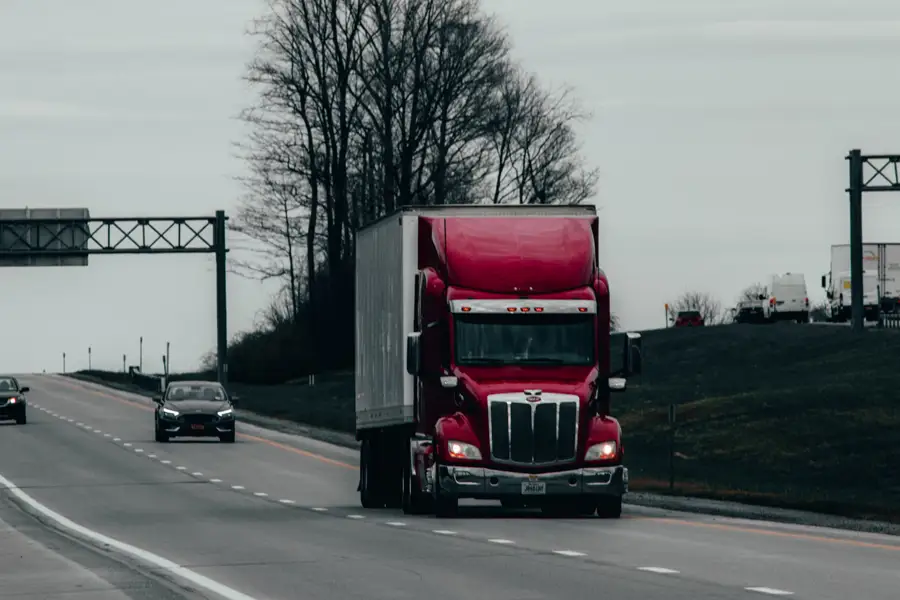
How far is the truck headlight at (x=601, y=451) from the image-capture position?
1000 inches

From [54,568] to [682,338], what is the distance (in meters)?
68.9

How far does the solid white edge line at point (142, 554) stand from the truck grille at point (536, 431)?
4935 mm

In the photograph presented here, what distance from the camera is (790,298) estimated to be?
103 meters

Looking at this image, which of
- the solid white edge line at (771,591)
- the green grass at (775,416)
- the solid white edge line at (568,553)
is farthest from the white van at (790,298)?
the solid white edge line at (771,591)

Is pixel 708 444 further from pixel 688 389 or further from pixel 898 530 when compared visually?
pixel 898 530

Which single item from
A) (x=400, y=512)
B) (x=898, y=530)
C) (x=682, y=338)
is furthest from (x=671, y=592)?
(x=682, y=338)

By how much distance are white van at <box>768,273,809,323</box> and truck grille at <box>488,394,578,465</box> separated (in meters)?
79.0

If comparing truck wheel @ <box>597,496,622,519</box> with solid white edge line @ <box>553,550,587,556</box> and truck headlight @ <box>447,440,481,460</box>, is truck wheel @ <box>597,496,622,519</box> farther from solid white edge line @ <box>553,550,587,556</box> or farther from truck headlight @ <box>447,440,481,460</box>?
solid white edge line @ <box>553,550,587,556</box>

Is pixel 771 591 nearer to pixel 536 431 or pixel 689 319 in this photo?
pixel 536 431

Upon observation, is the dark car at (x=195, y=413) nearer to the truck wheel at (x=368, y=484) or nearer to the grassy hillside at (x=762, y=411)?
the grassy hillside at (x=762, y=411)

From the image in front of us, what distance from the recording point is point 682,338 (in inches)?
3401

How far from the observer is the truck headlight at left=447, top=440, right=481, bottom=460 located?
2523cm

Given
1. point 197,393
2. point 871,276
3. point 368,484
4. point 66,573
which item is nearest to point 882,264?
point 871,276

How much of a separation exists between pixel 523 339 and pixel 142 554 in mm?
6862
